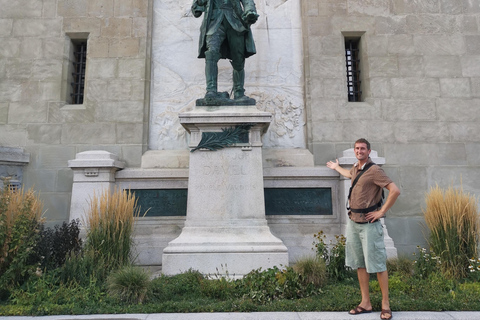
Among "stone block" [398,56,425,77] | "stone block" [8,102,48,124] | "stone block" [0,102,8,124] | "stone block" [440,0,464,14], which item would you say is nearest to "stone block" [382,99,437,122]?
"stone block" [398,56,425,77]

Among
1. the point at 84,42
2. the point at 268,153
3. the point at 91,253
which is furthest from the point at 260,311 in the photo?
the point at 84,42

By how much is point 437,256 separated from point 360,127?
360cm

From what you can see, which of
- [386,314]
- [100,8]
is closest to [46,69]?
[100,8]

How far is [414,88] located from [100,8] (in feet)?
25.6

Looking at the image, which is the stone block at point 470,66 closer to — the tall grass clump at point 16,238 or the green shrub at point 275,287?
the green shrub at point 275,287

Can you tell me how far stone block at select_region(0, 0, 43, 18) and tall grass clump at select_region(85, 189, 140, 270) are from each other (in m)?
6.03

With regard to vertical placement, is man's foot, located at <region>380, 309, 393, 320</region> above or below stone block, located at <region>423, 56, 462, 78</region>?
below

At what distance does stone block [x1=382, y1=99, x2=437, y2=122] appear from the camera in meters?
8.07

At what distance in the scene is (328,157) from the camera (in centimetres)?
790

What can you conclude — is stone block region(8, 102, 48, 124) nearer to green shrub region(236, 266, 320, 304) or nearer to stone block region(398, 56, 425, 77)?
green shrub region(236, 266, 320, 304)

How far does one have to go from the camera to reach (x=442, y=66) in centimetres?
829

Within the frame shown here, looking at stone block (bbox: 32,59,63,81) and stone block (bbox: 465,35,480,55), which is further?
stone block (bbox: 465,35,480,55)

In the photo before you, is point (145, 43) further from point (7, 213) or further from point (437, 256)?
point (437, 256)

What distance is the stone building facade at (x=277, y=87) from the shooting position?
7.89 meters
